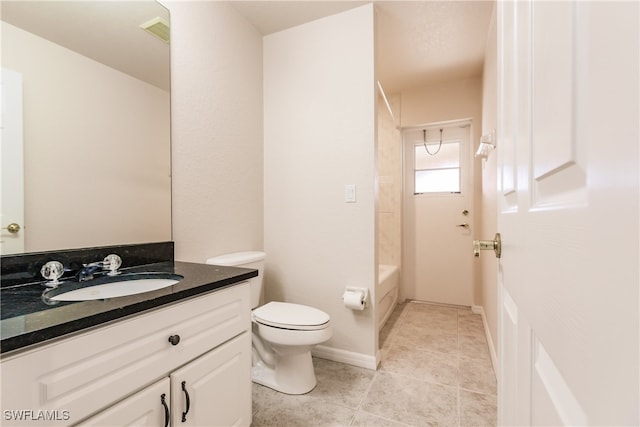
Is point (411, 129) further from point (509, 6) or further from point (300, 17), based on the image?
point (509, 6)

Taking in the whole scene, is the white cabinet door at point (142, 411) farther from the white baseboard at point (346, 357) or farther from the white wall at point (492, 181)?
the white wall at point (492, 181)

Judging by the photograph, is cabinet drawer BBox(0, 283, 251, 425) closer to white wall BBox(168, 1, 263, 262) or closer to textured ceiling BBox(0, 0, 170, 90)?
white wall BBox(168, 1, 263, 262)

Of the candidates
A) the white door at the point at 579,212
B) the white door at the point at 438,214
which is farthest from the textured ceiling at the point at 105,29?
the white door at the point at 438,214

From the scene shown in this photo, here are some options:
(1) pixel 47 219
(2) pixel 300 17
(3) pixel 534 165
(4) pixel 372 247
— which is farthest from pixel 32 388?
(2) pixel 300 17

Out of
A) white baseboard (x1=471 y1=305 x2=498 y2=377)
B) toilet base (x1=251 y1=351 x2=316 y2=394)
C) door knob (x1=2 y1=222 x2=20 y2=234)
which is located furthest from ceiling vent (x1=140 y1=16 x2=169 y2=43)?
white baseboard (x1=471 y1=305 x2=498 y2=377)

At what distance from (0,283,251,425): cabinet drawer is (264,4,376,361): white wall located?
1.13 m

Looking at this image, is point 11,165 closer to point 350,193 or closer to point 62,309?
point 62,309

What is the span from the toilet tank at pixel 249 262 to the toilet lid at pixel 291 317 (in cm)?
16

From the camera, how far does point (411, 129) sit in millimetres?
3422

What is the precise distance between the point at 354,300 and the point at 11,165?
1.76 m

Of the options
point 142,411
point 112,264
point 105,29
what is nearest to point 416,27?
point 105,29

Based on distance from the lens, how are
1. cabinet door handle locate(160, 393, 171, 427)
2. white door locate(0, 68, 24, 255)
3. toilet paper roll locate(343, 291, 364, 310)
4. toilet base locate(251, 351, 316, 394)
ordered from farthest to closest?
toilet paper roll locate(343, 291, 364, 310)
toilet base locate(251, 351, 316, 394)
white door locate(0, 68, 24, 255)
cabinet door handle locate(160, 393, 171, 427)

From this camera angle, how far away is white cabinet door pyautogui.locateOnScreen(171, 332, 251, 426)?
3.06ft

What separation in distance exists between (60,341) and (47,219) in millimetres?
700
